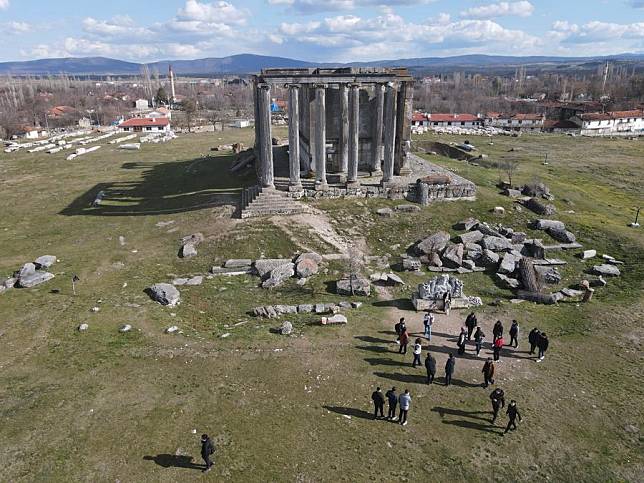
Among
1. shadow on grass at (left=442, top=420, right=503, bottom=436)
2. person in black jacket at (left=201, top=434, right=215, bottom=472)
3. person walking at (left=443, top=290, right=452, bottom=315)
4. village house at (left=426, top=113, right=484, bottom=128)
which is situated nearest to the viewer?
person in black jacket at (left=201, top=434, right=215, bottom=472)

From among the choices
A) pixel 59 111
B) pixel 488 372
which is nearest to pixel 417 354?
pixel 488 372

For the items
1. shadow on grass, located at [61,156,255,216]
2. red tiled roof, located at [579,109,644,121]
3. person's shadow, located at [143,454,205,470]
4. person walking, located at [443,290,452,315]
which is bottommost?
person's shadow, located at [143,454,205,470]

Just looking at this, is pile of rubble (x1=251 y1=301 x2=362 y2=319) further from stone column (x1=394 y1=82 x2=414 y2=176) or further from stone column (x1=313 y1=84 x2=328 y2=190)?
stone column (x1=394 y1=82 x2=414 y2=176)

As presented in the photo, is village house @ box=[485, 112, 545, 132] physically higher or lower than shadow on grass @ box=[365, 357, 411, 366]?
higher

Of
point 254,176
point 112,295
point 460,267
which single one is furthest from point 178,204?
point 460,267

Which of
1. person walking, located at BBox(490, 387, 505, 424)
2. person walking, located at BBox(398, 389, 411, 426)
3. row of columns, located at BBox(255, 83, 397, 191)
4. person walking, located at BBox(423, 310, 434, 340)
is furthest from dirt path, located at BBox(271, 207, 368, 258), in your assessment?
person walking, located at BBox(490, 387, 505, 424)

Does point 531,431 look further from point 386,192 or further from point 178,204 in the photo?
point 178,204

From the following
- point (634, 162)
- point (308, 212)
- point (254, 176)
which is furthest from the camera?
point (634, 162)

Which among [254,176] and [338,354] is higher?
[254,176]
